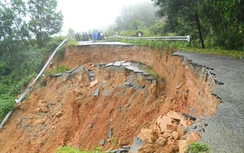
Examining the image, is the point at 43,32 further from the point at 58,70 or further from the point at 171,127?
the point at 171,127

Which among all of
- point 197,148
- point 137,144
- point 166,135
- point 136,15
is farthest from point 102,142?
point 136,15

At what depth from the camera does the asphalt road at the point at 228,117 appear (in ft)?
12.6

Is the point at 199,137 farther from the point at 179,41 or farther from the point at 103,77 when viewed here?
the point at 103,77

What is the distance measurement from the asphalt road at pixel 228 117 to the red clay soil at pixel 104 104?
721 millimetres

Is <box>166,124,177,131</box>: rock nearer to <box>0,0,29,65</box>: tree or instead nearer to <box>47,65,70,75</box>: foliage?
<box>47,65,70,75</box>: foliage

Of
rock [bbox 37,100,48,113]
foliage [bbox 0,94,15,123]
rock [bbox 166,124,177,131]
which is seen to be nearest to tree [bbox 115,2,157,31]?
rock [bbox 37,100,48,113]

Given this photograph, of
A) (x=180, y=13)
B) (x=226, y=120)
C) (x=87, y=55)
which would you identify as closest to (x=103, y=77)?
(x=87, y=55)

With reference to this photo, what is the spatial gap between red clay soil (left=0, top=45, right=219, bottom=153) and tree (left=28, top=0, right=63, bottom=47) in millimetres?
8635

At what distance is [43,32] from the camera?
82.1 feet

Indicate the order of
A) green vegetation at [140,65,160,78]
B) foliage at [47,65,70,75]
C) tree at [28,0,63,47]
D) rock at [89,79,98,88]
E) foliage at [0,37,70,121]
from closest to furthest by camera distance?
1. green vegetation at [140,65,160,78]
2. rock at [89,79,98,88]
3. foliage at [47,65,70,75]
4. foliage at [0,37,70,121]
5. tree at [28,0,63,47]

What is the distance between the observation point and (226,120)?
4.59m

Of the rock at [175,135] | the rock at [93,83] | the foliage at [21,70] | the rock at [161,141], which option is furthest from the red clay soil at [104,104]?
the rock at [161,141]

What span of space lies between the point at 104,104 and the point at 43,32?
15857mm

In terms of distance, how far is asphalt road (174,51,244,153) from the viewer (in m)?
3.84
